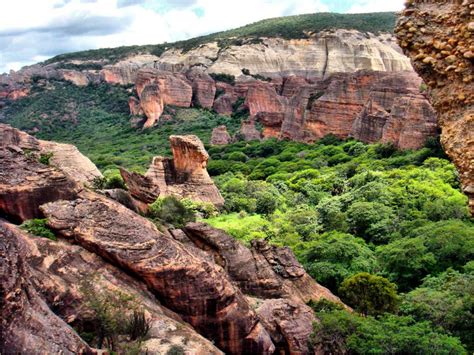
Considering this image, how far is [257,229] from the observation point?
29.1 m

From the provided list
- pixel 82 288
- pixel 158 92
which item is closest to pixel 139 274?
pixel 82 288

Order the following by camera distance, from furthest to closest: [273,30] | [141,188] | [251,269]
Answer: [273,30] → [141,188] → [251,269]

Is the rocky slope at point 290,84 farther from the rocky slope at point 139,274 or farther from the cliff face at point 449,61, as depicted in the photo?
the cliff face at point 449,61

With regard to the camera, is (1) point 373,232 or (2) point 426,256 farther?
(1) point 373,232

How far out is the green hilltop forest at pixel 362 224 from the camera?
14930mm

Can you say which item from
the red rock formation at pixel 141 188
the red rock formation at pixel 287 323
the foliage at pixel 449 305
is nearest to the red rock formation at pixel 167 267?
the red rock formation at pixel 287 323

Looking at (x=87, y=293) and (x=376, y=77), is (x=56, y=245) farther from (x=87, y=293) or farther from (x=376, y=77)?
(x=376, y=77)

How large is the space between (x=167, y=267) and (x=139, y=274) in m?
0.62

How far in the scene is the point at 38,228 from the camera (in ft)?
43.3

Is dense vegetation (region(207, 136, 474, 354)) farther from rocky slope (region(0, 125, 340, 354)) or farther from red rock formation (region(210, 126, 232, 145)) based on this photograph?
red rock formation (region(210, 126, 232, 145))

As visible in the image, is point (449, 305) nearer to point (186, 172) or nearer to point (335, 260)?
point (335, 260)

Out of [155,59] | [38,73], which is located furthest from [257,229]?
[155,59]

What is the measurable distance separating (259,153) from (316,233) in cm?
3153

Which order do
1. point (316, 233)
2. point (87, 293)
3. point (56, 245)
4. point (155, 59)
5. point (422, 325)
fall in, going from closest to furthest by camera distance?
point (87, 293) < point (56, 245) < point (422, 325) < point (316, 233) < point (155, 59)
